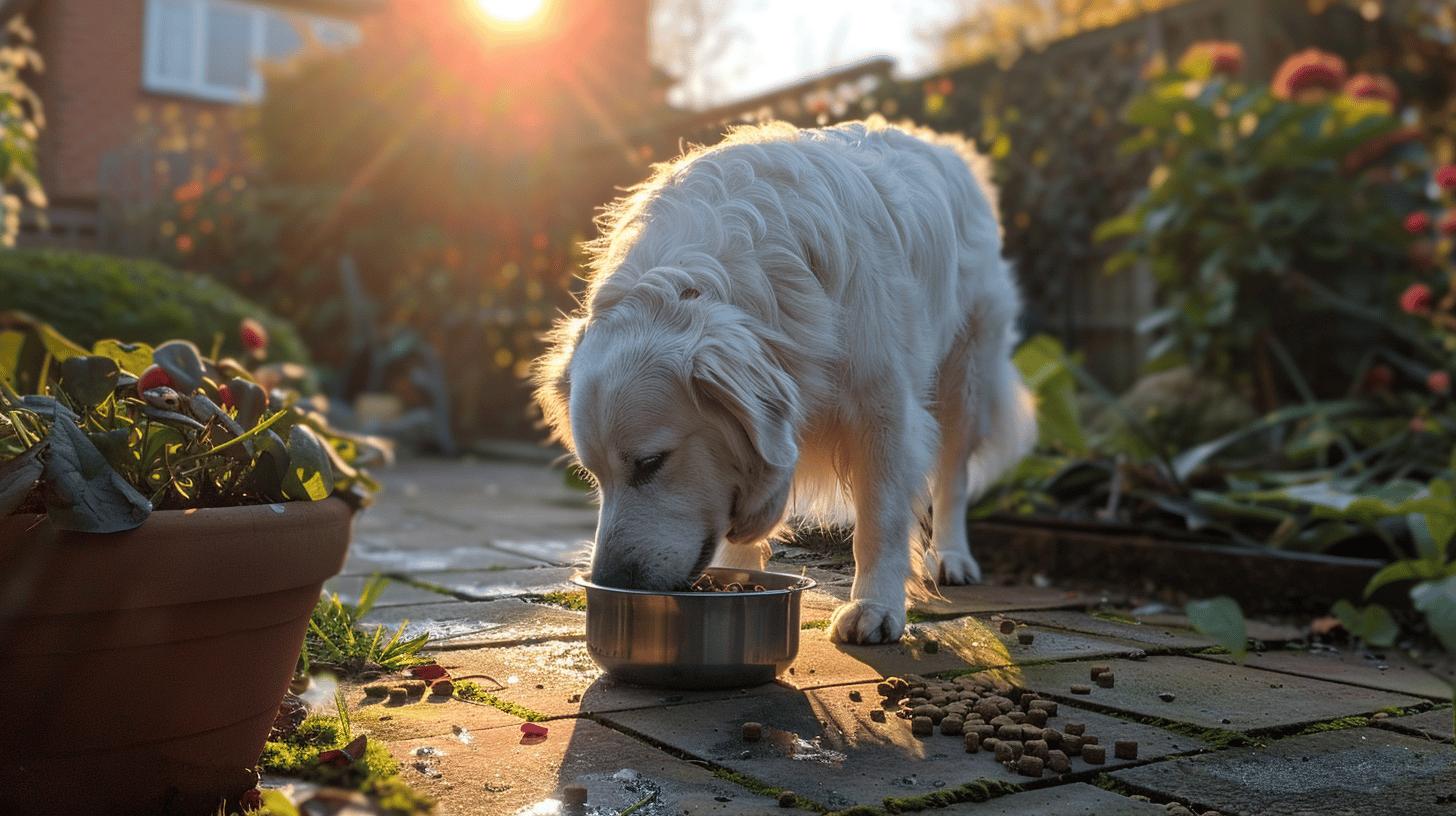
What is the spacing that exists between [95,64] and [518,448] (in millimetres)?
9676

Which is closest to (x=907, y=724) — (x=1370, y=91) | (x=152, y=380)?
(x=152, y=380)

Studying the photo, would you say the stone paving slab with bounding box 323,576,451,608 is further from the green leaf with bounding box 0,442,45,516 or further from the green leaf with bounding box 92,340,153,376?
the green leaf with bounding box 0,442,45,516

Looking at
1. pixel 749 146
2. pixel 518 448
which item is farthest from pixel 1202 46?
pixel 518 448

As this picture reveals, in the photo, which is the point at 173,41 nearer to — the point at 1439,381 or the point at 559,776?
the point at 1439,381

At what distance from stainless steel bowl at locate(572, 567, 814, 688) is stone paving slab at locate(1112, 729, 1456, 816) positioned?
74 centimetres

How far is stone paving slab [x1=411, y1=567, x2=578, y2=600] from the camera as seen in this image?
11.7 feet

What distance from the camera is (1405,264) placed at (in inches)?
221

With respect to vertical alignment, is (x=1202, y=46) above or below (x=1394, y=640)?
above

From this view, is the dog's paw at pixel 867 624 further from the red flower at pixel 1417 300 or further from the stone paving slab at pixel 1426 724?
the red flower at pixel 1417 300

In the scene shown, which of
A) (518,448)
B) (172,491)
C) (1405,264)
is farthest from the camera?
(518,448)

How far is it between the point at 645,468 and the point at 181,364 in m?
0.92

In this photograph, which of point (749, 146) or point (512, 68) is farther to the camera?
point (512, 68)

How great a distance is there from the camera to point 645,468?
260 centimetres

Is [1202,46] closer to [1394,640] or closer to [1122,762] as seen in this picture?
[1394,640]
